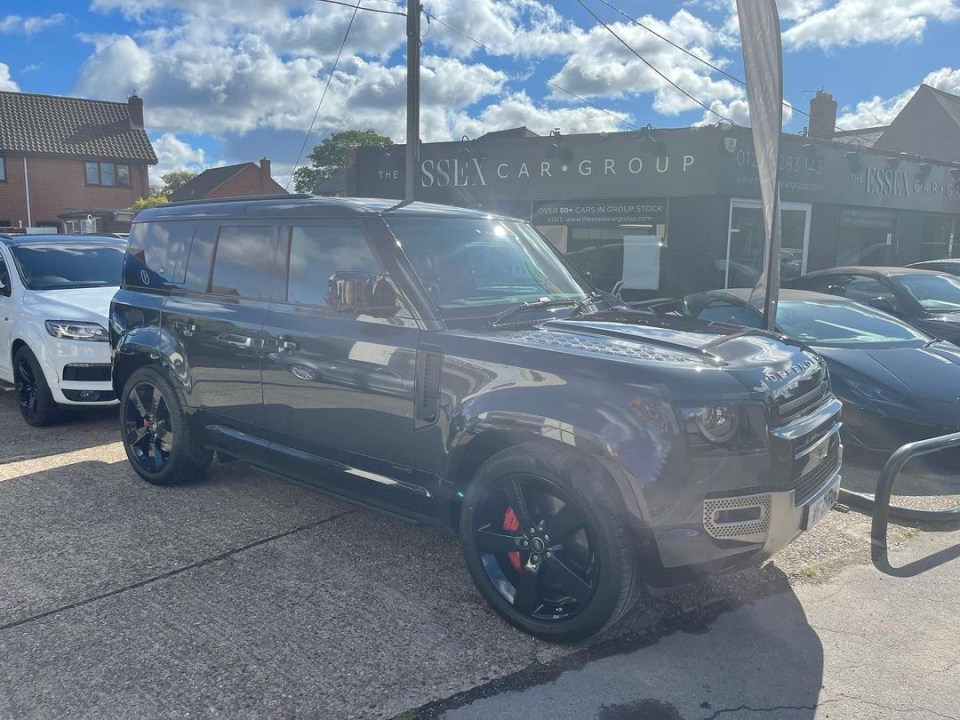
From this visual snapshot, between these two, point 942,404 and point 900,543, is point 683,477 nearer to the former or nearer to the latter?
point 900,543

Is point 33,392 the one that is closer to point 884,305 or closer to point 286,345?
point 286,345

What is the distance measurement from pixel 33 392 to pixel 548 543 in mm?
5605

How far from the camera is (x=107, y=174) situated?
1560 inches

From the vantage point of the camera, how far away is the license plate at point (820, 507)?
10.7 ft

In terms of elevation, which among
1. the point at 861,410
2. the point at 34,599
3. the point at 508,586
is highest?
the point at 861,410

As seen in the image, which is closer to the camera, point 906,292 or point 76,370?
point 76,370

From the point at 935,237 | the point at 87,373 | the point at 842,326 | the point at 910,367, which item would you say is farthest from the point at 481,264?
the point at 935,237

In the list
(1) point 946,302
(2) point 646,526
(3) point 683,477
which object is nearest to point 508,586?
(2) point 646,526

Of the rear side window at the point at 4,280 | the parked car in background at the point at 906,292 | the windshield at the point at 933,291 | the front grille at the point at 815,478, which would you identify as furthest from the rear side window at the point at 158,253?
the windshield at the point at 933,291

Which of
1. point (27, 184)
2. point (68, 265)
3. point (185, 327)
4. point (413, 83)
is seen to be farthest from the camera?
point (27, 184)

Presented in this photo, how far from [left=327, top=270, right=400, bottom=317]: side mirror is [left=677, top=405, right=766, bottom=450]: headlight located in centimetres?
152

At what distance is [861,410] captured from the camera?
18.3ft

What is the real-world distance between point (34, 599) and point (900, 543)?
4.65m

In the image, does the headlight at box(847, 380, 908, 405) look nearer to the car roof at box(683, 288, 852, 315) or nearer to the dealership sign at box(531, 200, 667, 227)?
the car roof at box(683, 288, 852, 315)
